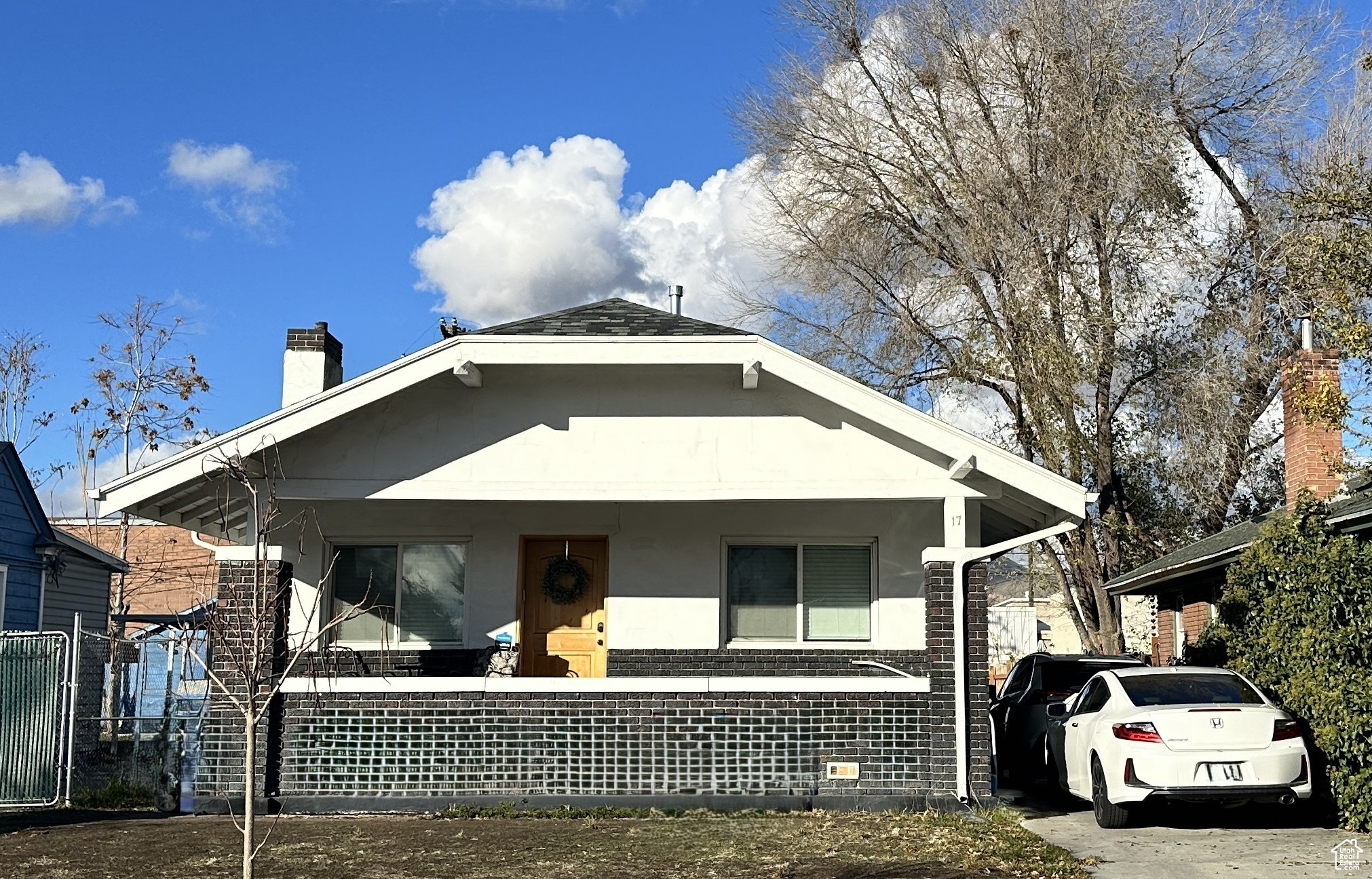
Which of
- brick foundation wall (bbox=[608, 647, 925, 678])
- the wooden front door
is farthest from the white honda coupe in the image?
the wooden front door

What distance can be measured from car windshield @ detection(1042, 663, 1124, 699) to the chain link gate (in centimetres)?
1146

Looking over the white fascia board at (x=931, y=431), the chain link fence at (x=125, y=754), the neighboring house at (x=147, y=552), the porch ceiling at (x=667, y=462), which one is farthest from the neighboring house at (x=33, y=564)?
the neighboring house at (x=147, y=552)

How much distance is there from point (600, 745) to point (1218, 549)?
9006 millimetres

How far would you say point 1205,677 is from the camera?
12.5 metres

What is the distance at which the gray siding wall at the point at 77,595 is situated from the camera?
22.9 metres

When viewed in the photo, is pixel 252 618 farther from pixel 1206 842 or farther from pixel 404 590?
pixel 1206 842

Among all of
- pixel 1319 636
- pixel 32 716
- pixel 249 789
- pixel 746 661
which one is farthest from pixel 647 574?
pixel 249 789

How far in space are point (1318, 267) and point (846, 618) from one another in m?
6.91

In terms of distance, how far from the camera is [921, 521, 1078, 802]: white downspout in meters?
12.8

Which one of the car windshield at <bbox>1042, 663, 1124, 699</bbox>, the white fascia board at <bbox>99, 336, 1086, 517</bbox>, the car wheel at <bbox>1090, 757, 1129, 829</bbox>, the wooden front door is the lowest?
the car wheel at <bbox>1090, 757, 1129, 829</bbox>

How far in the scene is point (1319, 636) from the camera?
38.5ft

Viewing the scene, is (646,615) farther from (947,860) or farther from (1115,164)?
(1115,164)

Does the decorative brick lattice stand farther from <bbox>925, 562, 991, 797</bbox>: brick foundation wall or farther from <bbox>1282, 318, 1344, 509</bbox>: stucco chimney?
<bbox>1282, 318, 1344, 509</bbox>: stucco chimney

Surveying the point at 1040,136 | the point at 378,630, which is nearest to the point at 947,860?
the point at 378,630
